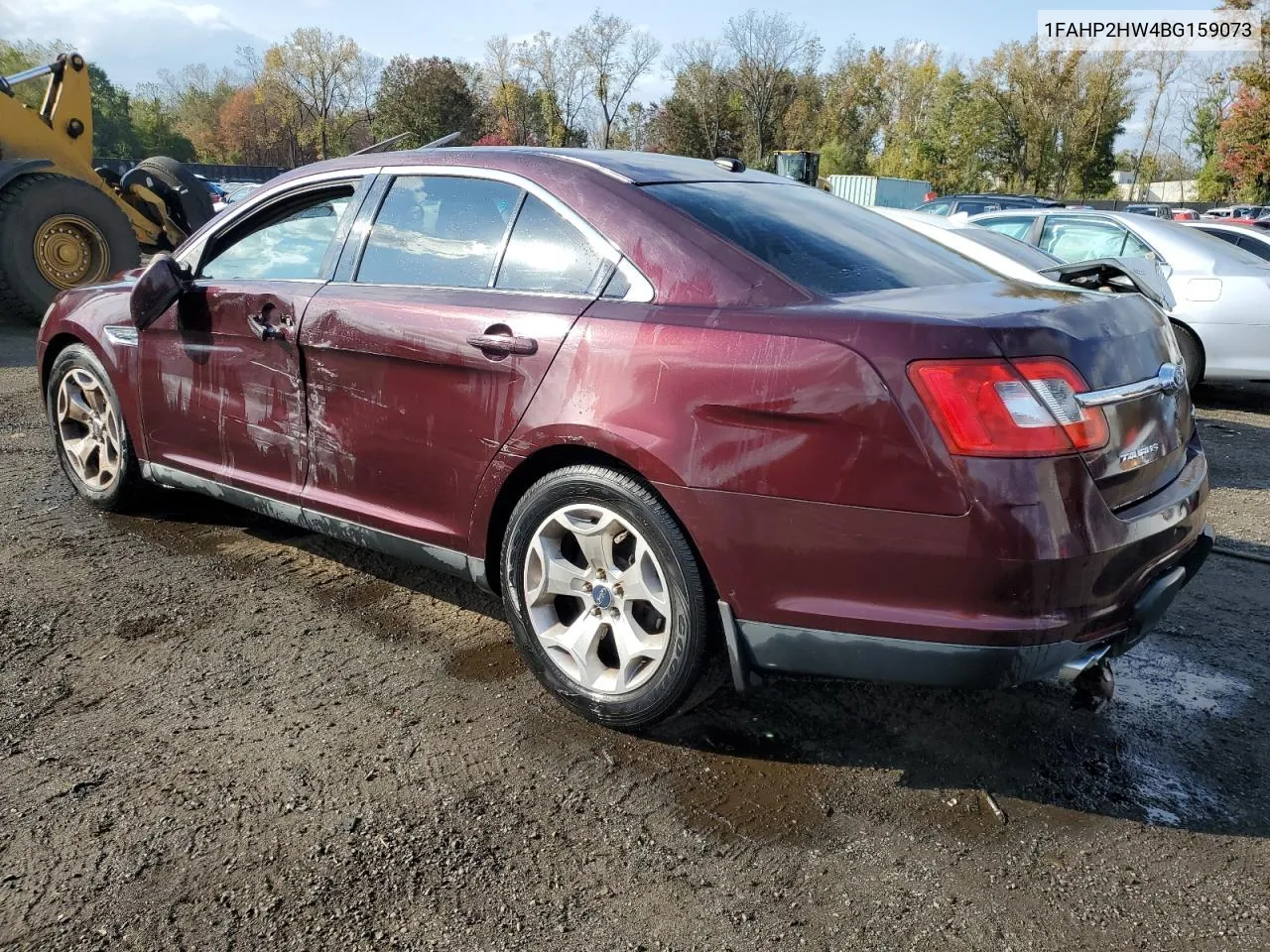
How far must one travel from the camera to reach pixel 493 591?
308 centimetres

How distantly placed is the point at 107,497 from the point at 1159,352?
4193mm

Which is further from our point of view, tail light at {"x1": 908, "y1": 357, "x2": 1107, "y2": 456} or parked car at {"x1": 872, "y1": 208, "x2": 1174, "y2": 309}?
parked car at {"x1": 872, "y1": 208, "x2": 1174, "y2": 309}

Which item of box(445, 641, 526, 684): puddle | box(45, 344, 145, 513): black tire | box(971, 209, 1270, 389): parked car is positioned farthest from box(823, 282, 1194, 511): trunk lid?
box(971, 209, 1270, 389): parked car

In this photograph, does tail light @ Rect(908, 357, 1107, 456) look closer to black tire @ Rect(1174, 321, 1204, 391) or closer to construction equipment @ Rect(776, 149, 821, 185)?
black tire @ Rect(1174, 321, 1204, 391)

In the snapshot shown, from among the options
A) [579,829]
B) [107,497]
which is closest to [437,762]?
[579,829]

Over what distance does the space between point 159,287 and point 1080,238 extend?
7260 millimetres

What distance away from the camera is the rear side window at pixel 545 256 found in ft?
9.22

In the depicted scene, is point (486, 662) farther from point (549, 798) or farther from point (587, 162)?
point (587, 162)

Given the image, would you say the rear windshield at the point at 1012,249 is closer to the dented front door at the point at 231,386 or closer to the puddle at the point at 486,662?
the puddle at the point at 486,662

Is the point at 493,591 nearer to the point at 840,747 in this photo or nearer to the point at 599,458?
the point at 599,458

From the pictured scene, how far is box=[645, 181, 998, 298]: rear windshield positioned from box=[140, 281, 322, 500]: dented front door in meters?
1.43

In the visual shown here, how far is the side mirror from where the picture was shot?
381 centimetres

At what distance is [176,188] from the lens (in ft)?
39.8

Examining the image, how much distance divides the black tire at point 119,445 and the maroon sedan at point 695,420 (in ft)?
2.50
